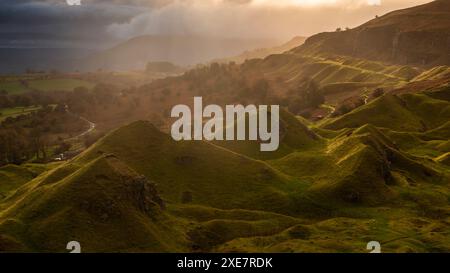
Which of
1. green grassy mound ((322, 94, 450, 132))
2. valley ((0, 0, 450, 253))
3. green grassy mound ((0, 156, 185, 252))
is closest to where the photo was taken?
green grassy mound ((0, 156, 185, 252))

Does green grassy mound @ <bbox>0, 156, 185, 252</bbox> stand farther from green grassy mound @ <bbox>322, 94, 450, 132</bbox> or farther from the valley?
green grassy mound @ <bbox>322, 94, 450, 132</bbox>

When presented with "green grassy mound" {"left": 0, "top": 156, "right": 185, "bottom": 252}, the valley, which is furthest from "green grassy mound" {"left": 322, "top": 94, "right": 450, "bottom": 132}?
"green grassy mound" {"left": 0, "top": 156, "right": 185, "bottom": 252}

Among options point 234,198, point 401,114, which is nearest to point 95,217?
point 234,198

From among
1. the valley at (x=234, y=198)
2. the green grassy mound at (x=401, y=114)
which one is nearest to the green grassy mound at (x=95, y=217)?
the valley at (x=234, y=198)

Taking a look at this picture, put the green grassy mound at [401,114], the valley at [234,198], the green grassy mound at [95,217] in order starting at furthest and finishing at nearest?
1. the green grassy mound at [401,114]
2. the valley at [234,198]
3. the green grassy mound at [95,217]

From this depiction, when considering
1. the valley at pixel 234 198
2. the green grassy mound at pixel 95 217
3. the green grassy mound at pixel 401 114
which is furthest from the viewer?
the green grassy mound at pixel 401 114

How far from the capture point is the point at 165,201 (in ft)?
303

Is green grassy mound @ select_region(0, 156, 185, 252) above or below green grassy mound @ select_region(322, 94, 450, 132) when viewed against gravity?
below

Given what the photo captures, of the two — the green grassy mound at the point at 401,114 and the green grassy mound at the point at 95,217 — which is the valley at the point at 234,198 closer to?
the green grassy mound at the point at 95,217

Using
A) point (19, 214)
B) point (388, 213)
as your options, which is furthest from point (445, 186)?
point (19, 214)

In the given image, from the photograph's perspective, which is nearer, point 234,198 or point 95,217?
point 95,217

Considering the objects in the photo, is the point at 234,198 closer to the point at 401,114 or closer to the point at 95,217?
the point at 95,217

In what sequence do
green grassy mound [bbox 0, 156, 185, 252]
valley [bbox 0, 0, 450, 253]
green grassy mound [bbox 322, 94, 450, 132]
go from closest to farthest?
green grassy mound [bbox 0, 156, 185, 252]
valley [bbox 0, 0, 450, 253]
green grassy mound [bbox 322, 94, 450, 132]
